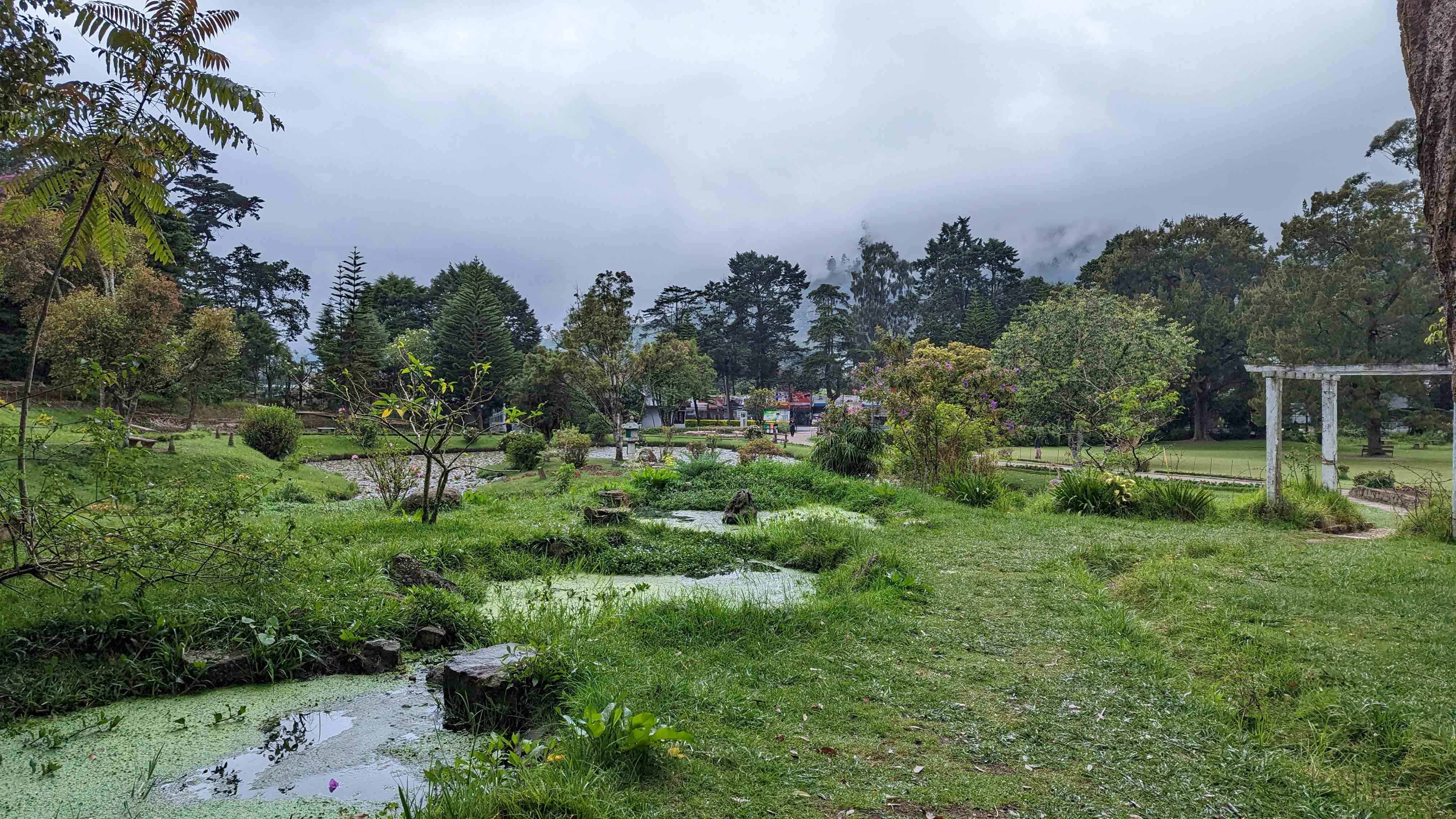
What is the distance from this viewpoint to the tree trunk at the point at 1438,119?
8.21ft

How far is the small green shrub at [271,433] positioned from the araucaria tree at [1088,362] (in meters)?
19.3

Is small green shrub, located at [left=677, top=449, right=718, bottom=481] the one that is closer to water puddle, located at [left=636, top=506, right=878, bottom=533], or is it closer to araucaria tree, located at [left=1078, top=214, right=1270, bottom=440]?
water puddle, located at [left=636, top=506, right=878, bottom=533]

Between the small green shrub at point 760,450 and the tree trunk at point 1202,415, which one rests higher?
the tree trunk at point 1202,415

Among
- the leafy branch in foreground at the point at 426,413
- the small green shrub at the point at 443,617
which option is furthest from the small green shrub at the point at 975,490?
the small green shrub at the point at 443,617

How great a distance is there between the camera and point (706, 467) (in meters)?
12.7

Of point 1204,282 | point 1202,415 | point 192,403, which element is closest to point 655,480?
point 192,403

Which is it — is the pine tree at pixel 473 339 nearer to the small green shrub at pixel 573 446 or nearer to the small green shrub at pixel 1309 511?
the small green shrub at pixel 573 446

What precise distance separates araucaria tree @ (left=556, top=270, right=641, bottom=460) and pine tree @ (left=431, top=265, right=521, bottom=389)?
10.8 meters

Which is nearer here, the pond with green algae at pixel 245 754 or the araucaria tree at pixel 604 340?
the pond with green algae at pixel 245 754

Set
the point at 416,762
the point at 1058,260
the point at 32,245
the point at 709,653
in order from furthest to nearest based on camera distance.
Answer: the point at 1058,260 < the point at 32,245 < the point at 709,653 < the point at 416,762

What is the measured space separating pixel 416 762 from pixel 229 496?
2526mm

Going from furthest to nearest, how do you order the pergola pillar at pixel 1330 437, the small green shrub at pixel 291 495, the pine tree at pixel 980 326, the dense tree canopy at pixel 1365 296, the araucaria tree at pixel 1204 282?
the pine tree at pixel 980 326 → the araucaria tree at pixel 1204 282 → the dense tree canopy at pixel 1365 296 → the small green shrub at pixel 291 495 → the pergola pillar at pixel 1330 437

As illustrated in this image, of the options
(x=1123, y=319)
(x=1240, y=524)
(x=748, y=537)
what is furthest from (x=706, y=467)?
(x=1123, y=319)

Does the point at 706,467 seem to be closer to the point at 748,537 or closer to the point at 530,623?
the point at 748,537
